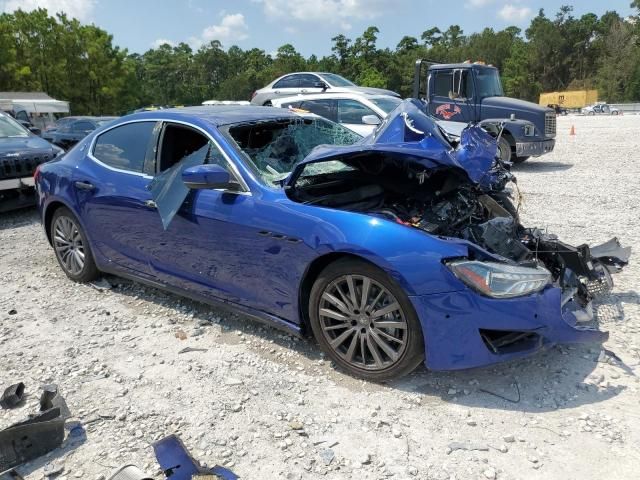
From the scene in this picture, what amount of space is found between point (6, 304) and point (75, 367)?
159 cm

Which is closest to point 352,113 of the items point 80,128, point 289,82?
point 289,82

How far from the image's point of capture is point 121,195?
4.14m

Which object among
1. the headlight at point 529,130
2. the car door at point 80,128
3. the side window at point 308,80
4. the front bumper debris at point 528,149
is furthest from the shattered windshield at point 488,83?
the car door at point 80,128

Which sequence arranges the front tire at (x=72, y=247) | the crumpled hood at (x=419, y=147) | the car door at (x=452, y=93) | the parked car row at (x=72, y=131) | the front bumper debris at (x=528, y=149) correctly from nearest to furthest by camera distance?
the crumpled hood at (x=419, y=147) < the front tire at (x=72, y=247) < the front bumper debris at (x=528, y=149) < the car door at (x=452, y=93) < the parked car row at (x=72, y=131)

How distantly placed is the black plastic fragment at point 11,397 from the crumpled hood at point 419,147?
2.06 metres

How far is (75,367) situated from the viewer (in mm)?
3494

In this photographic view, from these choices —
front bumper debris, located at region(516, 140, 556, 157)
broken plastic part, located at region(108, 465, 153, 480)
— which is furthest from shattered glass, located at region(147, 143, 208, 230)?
front bumper debris, located at region(516, 140, 556, 157)

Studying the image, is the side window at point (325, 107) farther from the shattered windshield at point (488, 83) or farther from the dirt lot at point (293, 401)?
the dirt lot at point (293, 401)

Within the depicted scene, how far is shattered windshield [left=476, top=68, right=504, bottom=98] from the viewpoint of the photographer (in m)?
12.3

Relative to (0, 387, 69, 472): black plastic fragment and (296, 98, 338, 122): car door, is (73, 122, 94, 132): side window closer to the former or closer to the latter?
(296, 98, 338, 122): car door

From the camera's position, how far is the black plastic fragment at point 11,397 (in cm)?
308

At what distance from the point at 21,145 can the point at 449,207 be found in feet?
22.6

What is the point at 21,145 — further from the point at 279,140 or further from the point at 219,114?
the point at 279,140

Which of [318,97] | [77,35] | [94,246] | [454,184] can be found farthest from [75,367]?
[77,35]
